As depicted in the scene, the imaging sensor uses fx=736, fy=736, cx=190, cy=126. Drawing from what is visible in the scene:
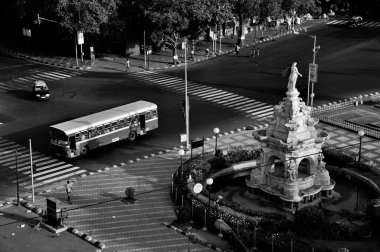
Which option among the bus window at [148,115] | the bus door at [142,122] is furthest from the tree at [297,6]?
the bus door at [142,122]

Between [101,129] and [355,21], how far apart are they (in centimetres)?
8115

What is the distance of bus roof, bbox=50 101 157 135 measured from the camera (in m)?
74.4

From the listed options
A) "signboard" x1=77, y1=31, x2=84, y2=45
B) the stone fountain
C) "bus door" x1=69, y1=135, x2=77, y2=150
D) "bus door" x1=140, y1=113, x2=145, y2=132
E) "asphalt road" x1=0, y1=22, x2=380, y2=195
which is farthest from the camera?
"signboard" x1=77, y1=31, x2=84, y2=45

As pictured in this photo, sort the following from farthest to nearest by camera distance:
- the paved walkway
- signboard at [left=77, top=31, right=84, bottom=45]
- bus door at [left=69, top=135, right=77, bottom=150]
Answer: signboard at [left=77, top=31, right=84, bottom=45], bus door at [left=69, top=135, right=77, bottom=150], the paved walkway

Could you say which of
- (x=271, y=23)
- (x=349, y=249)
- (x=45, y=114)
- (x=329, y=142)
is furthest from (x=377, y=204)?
(x=271, y=23)

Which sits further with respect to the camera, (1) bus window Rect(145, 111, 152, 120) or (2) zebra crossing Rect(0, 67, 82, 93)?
(2) zebra crossing Rect(0, 67, 82, 93)

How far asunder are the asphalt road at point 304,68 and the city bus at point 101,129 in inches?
798

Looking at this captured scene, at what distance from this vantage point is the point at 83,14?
352 ft

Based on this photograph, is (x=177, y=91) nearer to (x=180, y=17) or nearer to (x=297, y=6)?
(x=180, y=17)

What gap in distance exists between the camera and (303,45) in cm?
12719

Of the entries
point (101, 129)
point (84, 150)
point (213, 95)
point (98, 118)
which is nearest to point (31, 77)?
point (213, 95)

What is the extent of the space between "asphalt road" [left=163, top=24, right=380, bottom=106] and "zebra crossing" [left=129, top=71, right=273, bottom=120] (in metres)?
1.88

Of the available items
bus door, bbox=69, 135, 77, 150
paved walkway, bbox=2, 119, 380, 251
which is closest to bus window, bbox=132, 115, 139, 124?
paved walkway, bbox=2, 119, 380, 251

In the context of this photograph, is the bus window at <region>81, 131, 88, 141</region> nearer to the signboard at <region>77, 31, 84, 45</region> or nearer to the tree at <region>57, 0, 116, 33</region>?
the tree at <region>57, 0, 116, 33</region>
